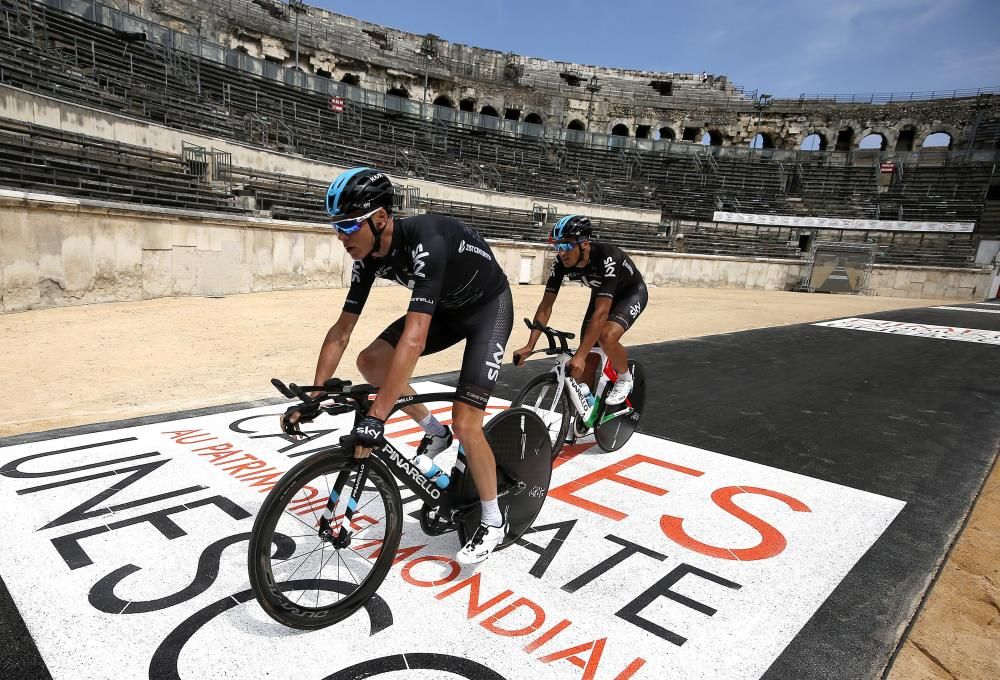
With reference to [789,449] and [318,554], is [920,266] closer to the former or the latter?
[789,449]

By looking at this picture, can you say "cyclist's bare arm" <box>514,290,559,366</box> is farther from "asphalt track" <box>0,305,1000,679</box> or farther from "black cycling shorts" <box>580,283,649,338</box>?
"asphalt track" <box>0,305,1000,679</box>

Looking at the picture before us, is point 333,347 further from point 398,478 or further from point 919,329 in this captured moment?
point 919,329

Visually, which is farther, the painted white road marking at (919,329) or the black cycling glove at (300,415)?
the painted white road marking at (919,329)

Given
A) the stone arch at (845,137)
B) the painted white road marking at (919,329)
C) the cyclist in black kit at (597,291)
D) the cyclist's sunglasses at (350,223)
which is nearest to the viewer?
the cyclist's sunglasses at (350,223)

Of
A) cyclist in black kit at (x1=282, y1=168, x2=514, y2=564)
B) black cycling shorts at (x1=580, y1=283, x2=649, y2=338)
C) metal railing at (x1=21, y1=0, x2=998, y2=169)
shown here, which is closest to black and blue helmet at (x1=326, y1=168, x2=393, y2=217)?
cyclist in black kit at (x1=282, y1=168, x2=514, y2=564)

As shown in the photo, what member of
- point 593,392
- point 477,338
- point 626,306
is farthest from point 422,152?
point 477,338

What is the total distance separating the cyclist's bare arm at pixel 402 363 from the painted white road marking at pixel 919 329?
14.1m

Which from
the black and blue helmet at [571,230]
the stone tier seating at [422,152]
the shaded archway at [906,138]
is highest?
the shaded archway at [906,138]

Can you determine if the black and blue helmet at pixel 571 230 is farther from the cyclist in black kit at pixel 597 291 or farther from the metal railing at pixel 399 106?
the metal railing at pixel 399 106

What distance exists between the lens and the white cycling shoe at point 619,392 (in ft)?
14.4

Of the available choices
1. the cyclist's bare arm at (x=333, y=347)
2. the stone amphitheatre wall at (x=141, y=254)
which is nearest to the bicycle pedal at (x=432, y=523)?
the cyclist's bare arm at (x=333, y=347)

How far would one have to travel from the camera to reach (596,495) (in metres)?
3.72

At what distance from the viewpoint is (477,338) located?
288cm

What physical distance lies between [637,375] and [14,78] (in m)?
17.3
